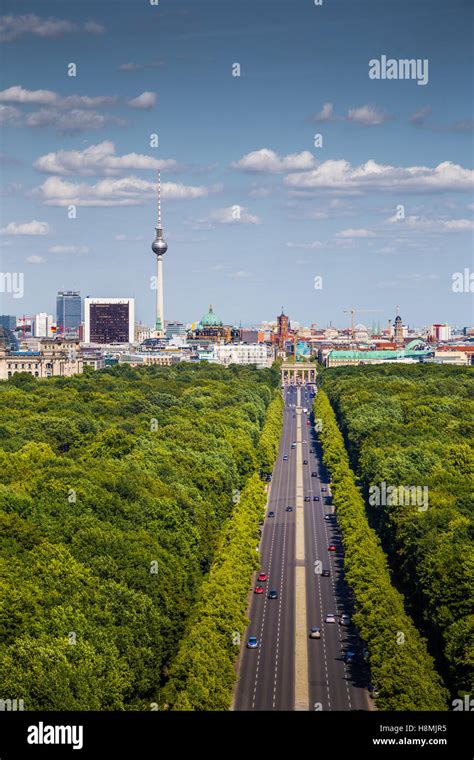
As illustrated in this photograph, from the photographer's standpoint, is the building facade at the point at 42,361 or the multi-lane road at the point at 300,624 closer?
the multi-lane road at the point at 300,624

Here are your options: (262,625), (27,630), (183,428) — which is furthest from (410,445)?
(27,630)

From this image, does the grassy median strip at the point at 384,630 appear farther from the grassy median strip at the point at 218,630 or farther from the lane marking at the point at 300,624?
the grassy median strip at the point at 218,630

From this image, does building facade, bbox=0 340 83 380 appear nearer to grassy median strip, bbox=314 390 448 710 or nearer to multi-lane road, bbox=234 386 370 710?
multi-lane road, bbox=234 386 370 710

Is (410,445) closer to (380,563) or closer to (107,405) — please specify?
(380,563)

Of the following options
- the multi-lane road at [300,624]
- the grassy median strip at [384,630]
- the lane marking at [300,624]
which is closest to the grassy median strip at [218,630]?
the multi-lane road at [300,624]

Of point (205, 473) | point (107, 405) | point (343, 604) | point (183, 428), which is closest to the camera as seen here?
point (343, 604)
